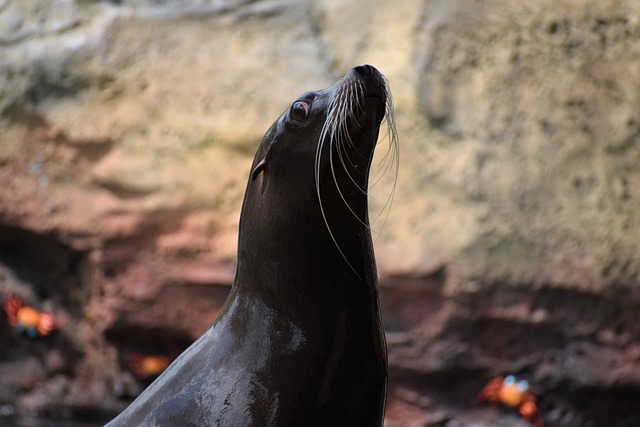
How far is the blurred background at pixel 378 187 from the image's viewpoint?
5305mm

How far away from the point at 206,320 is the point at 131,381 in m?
0.59

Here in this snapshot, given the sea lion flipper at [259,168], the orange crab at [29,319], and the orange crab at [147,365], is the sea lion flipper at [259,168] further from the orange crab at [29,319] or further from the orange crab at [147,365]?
the orange crab at [29,319]

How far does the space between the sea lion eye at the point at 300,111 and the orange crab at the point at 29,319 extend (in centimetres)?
378

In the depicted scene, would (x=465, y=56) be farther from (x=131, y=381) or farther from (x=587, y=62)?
(x=131, y=381)

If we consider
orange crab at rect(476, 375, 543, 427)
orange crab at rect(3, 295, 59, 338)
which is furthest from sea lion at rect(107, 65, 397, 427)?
orange crab at rect(3, 295, 59, 338)

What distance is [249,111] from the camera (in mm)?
5641

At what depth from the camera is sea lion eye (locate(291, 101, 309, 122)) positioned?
251cm

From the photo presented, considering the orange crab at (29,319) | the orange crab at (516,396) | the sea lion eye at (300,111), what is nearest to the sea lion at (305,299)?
the sea lion eye at (300,111)

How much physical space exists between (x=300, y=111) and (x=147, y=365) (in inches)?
138

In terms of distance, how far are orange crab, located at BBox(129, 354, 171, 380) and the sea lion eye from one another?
136 inches

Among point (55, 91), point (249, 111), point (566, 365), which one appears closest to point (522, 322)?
point (566, 365)

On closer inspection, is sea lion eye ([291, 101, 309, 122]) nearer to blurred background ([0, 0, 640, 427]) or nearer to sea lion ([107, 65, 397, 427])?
sea lion ([107, 65, 397, 427])

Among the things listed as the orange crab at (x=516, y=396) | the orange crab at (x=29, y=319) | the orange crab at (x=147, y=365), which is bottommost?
the orange crab at (x=516, y=396)

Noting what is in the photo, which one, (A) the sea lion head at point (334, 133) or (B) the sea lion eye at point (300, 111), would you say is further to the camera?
(B) the sea lion eye at point (300, 111)
